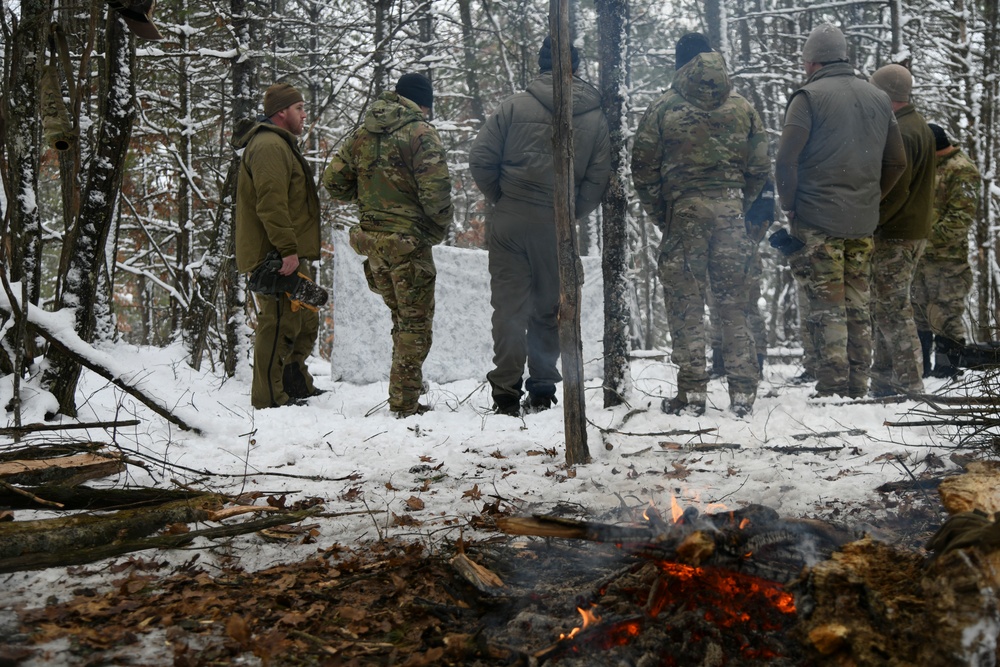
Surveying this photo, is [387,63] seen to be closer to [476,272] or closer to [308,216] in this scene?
[476,272]

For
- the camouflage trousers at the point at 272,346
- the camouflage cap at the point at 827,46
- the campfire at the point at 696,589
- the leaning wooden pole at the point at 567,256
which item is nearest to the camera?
the campfire at the point at 696,589

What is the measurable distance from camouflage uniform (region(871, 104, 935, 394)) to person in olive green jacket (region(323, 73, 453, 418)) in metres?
3.71

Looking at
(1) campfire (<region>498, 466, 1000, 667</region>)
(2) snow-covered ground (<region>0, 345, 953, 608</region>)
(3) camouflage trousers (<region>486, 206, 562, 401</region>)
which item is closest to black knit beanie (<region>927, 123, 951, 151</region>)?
(2) snow-covered ground (<region>0, 345, 953, 608</region>)

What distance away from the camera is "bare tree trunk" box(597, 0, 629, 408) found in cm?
569

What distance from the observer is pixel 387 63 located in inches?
370

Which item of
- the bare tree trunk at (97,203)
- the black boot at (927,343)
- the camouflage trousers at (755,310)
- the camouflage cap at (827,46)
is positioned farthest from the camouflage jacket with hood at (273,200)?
the black boot at (927,343)

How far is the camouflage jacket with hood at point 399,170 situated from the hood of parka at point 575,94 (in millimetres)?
851

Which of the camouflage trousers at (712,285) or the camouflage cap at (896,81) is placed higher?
the camouflage cap at (896,81)

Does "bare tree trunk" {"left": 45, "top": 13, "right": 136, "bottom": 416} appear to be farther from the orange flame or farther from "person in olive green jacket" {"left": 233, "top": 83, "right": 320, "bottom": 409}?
the orange flame

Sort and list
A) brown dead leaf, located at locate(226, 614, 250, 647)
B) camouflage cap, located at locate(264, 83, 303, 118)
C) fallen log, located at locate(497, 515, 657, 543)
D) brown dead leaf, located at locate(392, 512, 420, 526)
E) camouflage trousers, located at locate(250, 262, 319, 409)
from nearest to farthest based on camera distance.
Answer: brown dead leaf, located at locate(226, 614, 250, 647), fallen log, located at locate(497, 515, 657, 543), brown dead leaf, located at locate(392, 512, 420, 526), camouflage trousers, located at locate(250, 262, 319, 409), camouflage cap, located at locate(264, 83, 303, 118)

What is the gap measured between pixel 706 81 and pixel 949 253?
3666 mm

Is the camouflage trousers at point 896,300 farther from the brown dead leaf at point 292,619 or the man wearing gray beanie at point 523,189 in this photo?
the brown dead leaf at point 292,619

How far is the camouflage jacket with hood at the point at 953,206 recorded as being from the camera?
23.3 feet

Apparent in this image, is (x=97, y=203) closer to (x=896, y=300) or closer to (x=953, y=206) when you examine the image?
(x=896, y=300)
